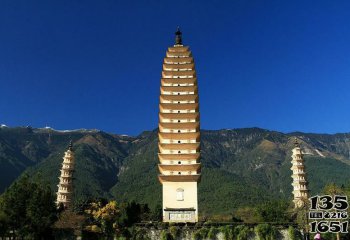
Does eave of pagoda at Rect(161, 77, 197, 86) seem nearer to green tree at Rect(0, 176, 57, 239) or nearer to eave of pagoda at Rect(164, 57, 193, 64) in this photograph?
eave of pagoda at Rect(164, 57, 193, 64)

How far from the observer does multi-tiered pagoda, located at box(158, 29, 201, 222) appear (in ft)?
181

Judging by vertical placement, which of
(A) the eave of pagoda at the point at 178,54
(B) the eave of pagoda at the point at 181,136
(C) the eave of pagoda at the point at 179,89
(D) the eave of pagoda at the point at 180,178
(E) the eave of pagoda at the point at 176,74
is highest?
(A) the eave of pagoda at the point at 178,54

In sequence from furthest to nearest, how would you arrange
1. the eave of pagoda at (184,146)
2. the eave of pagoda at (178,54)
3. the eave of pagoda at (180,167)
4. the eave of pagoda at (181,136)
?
1. the eave of pagoda at (178,54)
2. the eave of pagoda at (181,136)
3. the eave of pagoda at (184,146)
4. the eave of pagoda at (180,167)

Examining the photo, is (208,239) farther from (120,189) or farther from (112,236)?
(120,189)

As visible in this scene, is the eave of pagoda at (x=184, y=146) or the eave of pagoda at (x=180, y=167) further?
the eave of pagoda at (x=184, y=146)

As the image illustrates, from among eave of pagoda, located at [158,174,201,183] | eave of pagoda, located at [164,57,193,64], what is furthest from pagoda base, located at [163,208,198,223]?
eave of pagoda, located at [164,57,193,64]

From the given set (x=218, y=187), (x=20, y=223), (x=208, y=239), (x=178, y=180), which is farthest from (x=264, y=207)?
(x=218, y=187)

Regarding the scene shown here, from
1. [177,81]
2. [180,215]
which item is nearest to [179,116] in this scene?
[177,81]

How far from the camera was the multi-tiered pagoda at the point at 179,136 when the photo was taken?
55.1 meters

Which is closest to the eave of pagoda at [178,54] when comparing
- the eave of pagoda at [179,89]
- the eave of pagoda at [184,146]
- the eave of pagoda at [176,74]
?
the eave of pagoda at [176,74]

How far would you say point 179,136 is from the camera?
196ft

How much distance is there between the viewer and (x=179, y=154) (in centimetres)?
5812

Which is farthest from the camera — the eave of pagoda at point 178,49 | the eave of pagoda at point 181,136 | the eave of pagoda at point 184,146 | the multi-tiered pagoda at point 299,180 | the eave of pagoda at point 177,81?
the multi-tiered pagoda at point 299,180

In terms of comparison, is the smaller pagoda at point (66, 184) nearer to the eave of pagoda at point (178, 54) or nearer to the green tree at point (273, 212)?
the eave of pagoda at point (178, 54)
